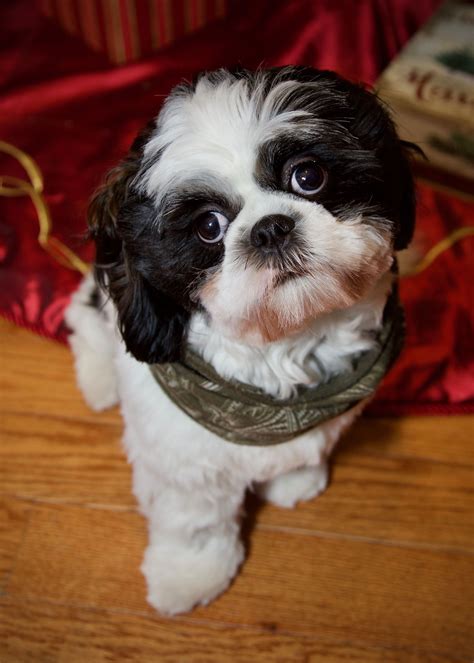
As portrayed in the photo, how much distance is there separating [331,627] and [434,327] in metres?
0.79

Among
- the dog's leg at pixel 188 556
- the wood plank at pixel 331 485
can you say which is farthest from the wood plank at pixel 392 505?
the dog's leg at pixel 188 556

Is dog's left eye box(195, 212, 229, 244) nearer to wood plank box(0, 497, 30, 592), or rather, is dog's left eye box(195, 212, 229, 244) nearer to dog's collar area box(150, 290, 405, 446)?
dog's collar area box(150, 290, 405, 446)

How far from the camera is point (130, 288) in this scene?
1.08 meters

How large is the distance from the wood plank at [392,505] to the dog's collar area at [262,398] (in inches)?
17.6

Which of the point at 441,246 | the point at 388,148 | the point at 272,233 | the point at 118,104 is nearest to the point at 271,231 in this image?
the point at 272,233

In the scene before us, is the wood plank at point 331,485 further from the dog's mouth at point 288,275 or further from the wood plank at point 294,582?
the dog's mouth at point 288,275

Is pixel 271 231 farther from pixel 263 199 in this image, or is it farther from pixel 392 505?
pixel 392 505

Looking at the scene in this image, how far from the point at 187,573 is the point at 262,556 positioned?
19cm

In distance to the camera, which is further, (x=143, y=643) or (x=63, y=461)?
(x=63, y=461)

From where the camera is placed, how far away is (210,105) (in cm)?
93

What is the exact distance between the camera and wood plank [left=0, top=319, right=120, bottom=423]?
1741mm

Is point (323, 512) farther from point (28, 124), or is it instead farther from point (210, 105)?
point (28, 124)

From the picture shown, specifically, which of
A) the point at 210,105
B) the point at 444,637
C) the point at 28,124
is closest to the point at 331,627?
the point at 444,637

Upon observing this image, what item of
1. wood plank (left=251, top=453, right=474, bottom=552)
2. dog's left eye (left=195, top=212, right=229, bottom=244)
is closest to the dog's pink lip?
dog's left eye (left=195, top=212, right=229, bottom=244)
